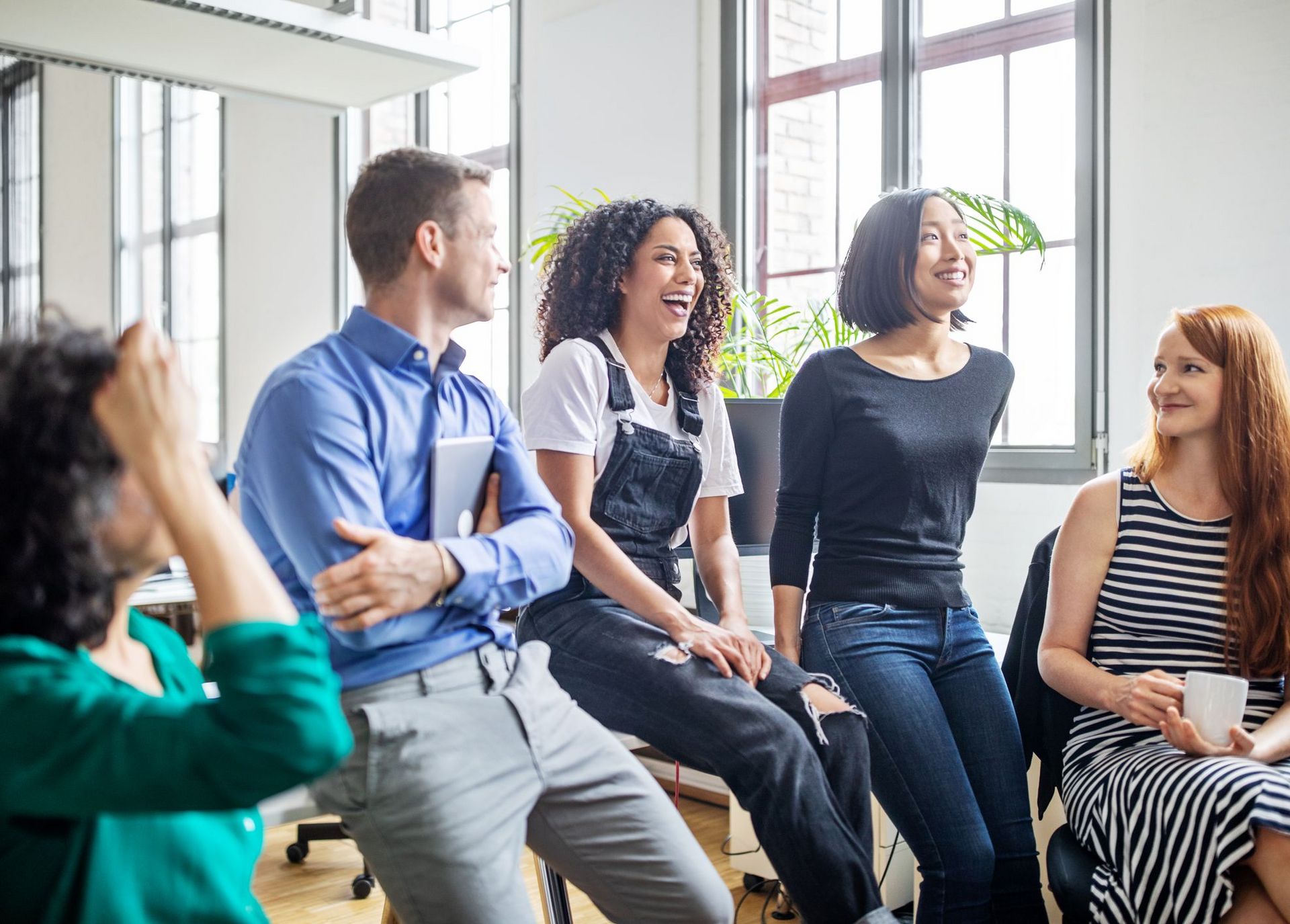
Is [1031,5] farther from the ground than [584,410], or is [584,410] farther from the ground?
[1031,5]

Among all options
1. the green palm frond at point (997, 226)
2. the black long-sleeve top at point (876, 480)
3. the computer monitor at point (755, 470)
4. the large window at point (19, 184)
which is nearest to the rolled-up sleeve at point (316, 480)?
the black long-sleeve top at point (876, 480)

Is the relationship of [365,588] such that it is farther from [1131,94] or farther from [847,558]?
[1131,94]

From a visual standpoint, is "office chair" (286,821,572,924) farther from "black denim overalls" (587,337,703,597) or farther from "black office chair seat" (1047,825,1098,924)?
"black office chair seat" (1047,825,1098,924)

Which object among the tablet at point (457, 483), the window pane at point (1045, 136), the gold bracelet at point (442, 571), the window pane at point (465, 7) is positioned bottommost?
the gold bracelet at point (442, 571)

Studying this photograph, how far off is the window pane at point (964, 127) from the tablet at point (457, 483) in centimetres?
234

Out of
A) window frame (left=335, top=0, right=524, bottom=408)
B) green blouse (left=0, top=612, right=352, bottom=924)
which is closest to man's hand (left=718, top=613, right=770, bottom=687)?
green blouse (left=0, top=612, right=352, bottom=924)

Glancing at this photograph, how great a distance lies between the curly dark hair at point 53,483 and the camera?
0.82 metres

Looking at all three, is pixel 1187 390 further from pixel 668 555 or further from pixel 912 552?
pixel 668 555

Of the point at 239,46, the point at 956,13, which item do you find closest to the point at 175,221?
the point at 239,46

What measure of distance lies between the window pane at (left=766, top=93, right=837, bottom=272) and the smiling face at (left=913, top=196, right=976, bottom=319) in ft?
5.95

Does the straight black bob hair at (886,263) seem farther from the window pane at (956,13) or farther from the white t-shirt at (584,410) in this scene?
the window pane at (956,13)

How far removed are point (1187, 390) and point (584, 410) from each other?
1.00m

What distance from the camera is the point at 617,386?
6.26ft

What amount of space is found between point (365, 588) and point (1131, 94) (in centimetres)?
251
